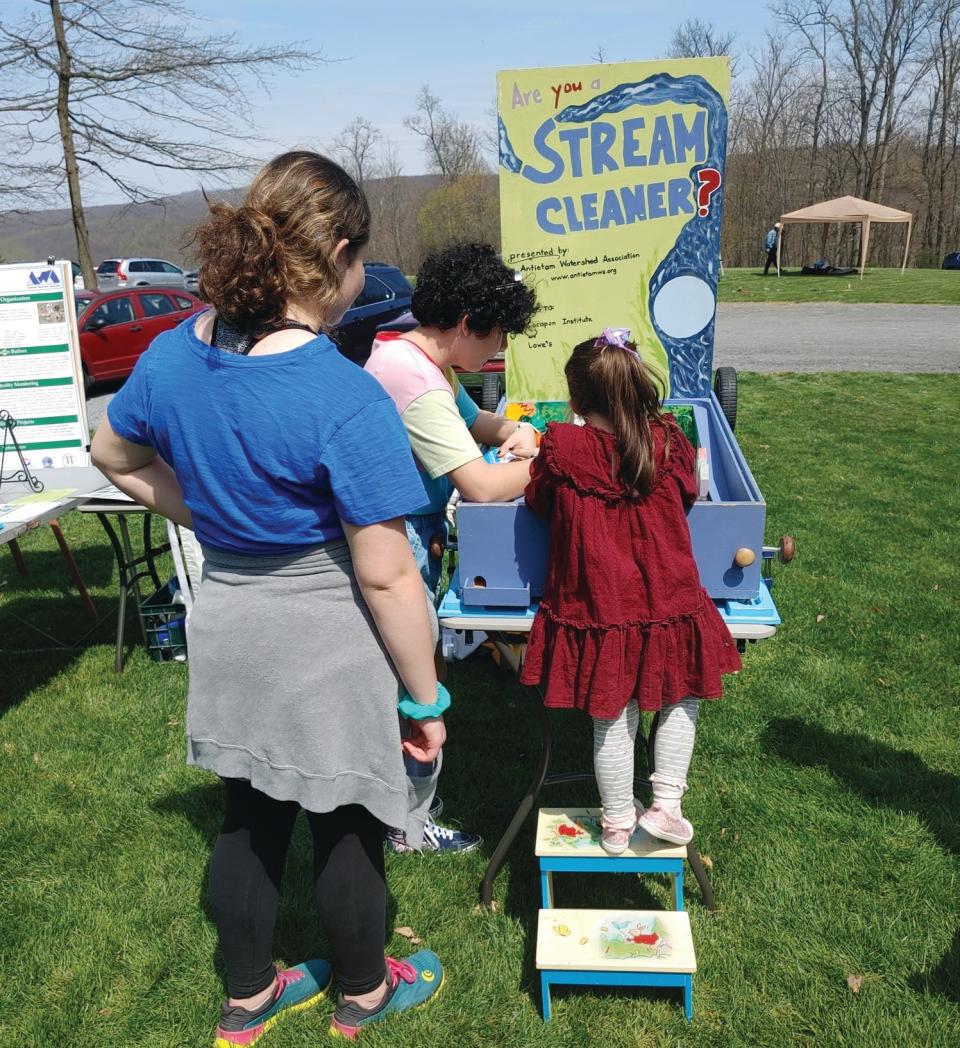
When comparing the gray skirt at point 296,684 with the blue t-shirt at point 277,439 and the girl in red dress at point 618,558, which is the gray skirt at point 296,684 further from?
the girl in red dress at point 618,558

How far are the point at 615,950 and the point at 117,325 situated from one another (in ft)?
37.8

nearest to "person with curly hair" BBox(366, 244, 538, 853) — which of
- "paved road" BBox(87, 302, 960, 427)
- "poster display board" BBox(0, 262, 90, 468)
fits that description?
"poster display board" BBox(0, 262, 90, 468)

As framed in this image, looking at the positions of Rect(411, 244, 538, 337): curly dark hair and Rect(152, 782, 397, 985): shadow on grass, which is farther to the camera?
Rect(152, 782, 397, 985): shadow on grass

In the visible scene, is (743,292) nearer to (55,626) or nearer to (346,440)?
(55,626)

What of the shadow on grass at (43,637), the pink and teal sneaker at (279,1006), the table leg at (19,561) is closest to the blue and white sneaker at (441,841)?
the pink and teal sneaker at (279,1006)

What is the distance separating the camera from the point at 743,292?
21.8m

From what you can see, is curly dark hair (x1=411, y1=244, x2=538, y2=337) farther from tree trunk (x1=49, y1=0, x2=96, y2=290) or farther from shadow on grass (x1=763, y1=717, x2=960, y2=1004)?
tree trunk (x1=49, y1=0, x2=96, y2=290)

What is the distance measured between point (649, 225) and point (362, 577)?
243 centimetres

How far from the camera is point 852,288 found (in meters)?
21.4

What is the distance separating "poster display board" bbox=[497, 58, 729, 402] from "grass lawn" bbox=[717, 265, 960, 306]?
15.3 meters

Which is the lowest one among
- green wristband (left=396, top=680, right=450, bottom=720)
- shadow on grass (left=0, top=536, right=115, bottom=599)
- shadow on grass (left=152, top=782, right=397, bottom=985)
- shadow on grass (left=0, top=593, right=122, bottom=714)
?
shadow on grass (left=152, top=782, right=397, bottom=985)

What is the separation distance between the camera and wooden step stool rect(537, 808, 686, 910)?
216 cm

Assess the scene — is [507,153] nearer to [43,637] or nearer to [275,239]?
[275,239]

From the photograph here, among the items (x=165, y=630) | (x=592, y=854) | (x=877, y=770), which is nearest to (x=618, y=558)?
(x=592, y=854)
